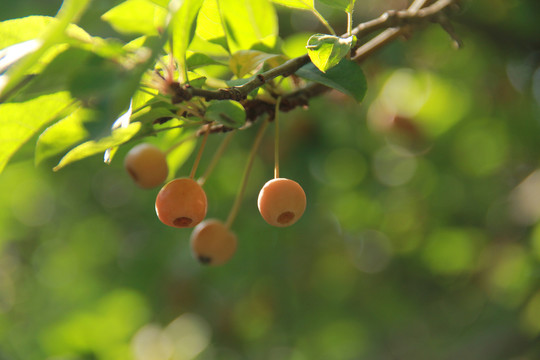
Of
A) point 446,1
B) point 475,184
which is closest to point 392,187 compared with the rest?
point 475,184

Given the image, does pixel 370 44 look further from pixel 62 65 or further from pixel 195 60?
pixel 62 65

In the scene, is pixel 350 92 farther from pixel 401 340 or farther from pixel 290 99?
pixel 401 340

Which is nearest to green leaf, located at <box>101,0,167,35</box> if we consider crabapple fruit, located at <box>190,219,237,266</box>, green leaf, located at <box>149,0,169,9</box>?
green leaf, located at <box>149,0,169,9</box>

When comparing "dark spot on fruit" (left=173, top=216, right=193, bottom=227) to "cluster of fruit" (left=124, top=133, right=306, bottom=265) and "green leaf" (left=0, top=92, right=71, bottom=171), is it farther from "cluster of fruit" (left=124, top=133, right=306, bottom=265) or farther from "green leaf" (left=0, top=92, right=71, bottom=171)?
"green leaf" (left=0, top=92, right=71, bottom=171)

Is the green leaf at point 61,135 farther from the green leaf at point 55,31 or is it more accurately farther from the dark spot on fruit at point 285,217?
the dark spot on fruit at point 285,217

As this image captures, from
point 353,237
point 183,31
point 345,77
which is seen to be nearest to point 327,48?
point 345,77

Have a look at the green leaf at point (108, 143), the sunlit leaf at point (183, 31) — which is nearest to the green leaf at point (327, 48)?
the sunlit leaf at point (183, 31)
